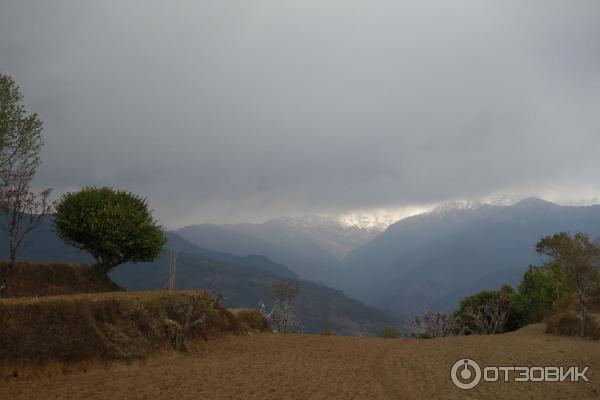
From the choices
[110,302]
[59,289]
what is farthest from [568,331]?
[59,289]

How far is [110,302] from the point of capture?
24.1 metres

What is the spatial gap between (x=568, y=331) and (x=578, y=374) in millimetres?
19405

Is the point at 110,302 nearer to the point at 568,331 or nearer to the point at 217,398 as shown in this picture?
the point at 217,398

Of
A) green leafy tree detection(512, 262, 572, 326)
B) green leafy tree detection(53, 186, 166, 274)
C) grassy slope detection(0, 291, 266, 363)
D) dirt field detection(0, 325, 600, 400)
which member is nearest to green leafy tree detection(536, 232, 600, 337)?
dirt field detection(0, 325, 600, 400)

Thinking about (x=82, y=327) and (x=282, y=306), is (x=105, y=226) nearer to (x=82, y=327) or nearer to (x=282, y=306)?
(x=82, y=327)

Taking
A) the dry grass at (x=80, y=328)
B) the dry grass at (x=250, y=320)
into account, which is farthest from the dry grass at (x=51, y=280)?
the dry grass at (x=250, y=320)

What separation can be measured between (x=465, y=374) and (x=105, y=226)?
32.4 m

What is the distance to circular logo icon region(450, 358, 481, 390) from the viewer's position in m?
18.7

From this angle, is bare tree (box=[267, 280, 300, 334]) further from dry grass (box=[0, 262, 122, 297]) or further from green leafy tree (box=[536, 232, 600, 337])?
green leafy tree (box=[536, 232, 600, 337])

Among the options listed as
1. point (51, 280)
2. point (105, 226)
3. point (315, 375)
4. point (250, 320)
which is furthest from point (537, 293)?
point (51, 280)

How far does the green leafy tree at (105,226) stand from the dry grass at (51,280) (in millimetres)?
2214

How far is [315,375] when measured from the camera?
20641mm

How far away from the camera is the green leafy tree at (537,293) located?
2397 inches

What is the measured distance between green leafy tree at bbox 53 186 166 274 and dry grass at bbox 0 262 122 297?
2.21 m
